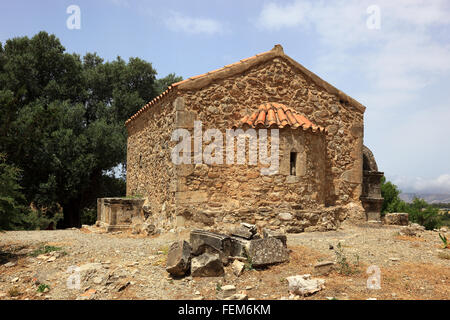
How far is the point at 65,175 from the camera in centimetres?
1619

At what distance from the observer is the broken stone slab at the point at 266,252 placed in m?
5.64

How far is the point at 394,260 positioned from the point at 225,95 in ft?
17.7

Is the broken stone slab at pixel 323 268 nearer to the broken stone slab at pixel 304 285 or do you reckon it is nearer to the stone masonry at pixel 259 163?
the broken stone slab at pixel 304 285

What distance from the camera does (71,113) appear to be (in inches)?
695

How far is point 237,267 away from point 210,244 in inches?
23.9

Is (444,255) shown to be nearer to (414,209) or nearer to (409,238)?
(409,238)

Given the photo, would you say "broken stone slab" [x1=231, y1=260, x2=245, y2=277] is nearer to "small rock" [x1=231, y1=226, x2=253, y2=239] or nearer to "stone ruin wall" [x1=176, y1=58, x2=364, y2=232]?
"small rock" [x1=231, y1=226, x2=253, y2=239]

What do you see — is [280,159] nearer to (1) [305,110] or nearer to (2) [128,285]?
(1) [305,110]

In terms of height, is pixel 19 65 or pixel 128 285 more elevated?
pixel 19 65

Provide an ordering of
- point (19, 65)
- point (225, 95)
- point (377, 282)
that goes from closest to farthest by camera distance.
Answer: point (377, 282)
point (225, 95)
point (19, 65)

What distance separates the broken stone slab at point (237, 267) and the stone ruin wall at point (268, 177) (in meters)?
2.65

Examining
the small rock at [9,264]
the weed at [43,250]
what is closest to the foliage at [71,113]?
the weed at [43,250]
